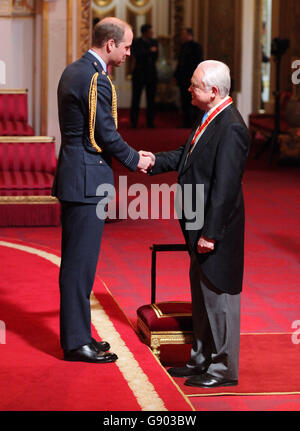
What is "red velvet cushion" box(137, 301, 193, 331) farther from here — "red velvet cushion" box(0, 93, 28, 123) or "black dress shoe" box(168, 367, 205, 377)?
"red velvet cushion" box(0, 93, 28, 123)

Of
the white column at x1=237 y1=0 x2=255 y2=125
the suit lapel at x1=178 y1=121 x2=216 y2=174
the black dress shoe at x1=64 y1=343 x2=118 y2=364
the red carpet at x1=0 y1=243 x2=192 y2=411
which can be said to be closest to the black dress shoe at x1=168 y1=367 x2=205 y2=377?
the red carpet at x1=0 y1=243 x2=192 y2=411

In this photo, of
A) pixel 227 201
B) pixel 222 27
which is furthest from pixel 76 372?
pixel 222 27

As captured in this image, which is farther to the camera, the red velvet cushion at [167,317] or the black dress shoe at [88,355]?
the red velvet cushion at [167,317]

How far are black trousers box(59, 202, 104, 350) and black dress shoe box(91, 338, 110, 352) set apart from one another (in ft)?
0.26

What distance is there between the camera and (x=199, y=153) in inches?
163

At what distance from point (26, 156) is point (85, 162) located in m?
4.96

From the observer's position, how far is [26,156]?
900 centimetres

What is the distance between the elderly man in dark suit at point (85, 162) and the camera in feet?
13.4
